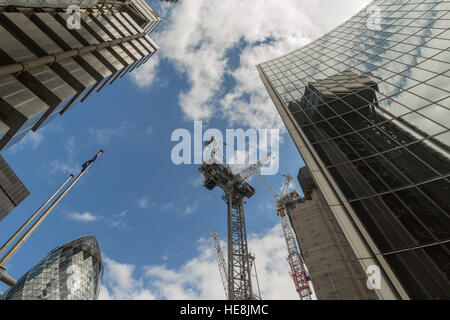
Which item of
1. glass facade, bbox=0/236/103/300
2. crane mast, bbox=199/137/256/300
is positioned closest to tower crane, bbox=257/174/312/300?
crane mast, bbox=199/137/256/300

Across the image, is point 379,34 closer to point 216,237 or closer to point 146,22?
point 146,22

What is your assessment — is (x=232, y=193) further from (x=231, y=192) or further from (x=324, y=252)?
(x=324, y=252)

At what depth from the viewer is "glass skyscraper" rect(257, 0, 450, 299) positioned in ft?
34.1

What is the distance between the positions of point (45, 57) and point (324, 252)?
88.6ft

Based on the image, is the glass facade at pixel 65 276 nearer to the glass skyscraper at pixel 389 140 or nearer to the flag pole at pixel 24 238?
the flag pole at pixel 24 238

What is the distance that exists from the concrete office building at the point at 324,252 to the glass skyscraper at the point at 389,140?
4.47 m

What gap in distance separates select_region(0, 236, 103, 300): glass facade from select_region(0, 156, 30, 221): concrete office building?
82.7 m

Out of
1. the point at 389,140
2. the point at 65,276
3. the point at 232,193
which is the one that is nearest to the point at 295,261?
the point at 232,193

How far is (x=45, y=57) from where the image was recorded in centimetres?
1232

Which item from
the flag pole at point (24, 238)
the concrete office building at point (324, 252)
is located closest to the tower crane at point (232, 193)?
the concrete office building at point (324, 252)

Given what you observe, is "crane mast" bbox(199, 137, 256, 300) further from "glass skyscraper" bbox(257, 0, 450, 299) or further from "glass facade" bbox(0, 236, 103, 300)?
"glass facade" bbox(0, 236, 103, 300)

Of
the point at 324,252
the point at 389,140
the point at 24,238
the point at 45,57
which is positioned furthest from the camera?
the point at 324,252

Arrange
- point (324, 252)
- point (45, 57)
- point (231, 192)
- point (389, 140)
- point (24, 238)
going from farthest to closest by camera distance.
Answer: point (231, 192)
point (324, 252)
point (24, 238)
point (389, 140)
point (45, 57)

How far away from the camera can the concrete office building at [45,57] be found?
10.7m
